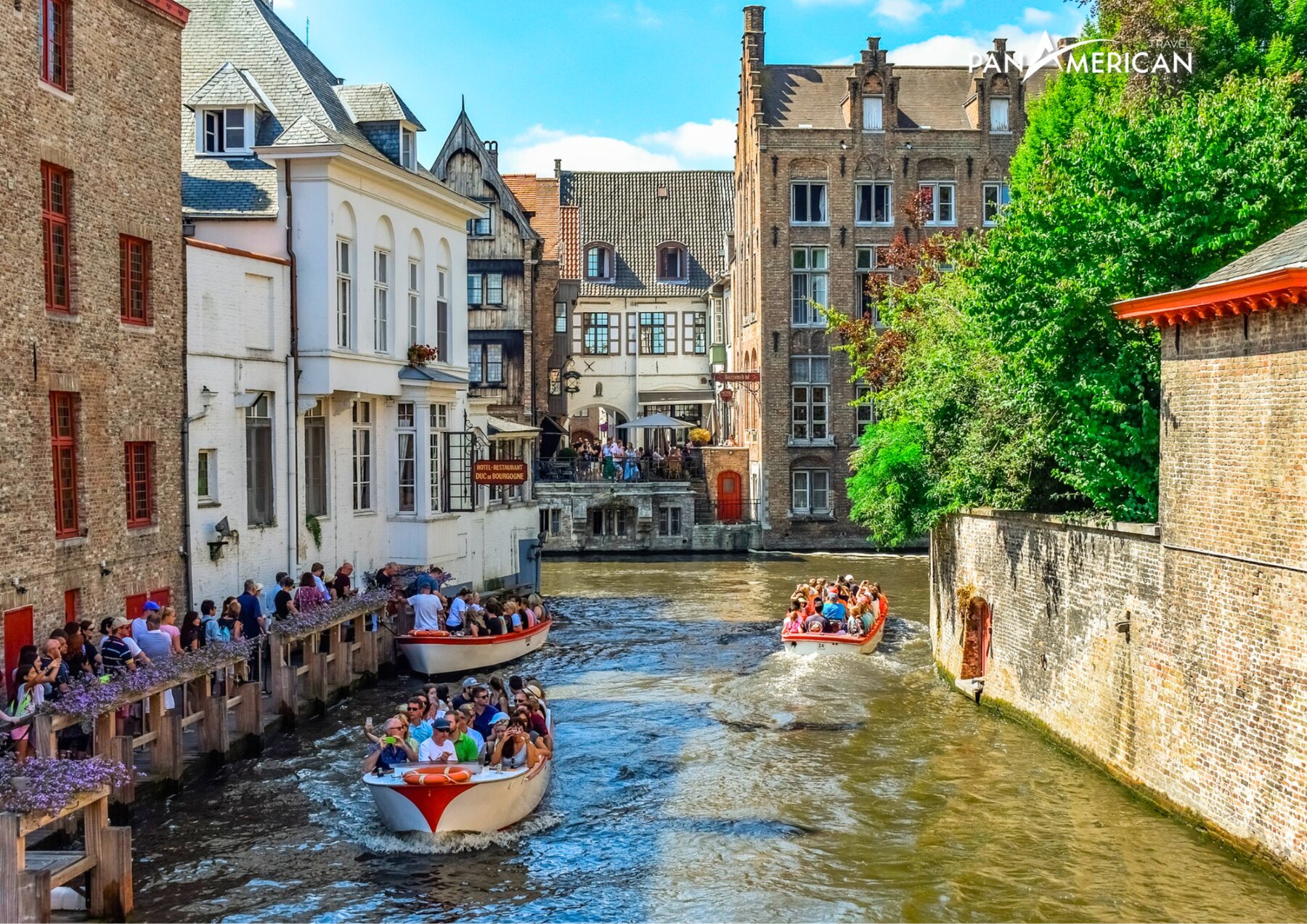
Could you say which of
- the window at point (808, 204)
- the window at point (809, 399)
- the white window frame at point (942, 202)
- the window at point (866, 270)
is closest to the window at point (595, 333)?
the window at point (809, 399)

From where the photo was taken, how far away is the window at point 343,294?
87.9 feet

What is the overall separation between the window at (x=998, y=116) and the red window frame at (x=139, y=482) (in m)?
37.0

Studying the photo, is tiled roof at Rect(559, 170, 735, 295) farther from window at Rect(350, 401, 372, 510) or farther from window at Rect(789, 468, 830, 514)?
window at Rect(350, 401, 372, 510)

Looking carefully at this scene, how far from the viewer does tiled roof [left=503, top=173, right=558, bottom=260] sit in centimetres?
5909

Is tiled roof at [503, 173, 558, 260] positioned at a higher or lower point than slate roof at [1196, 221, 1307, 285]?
higher

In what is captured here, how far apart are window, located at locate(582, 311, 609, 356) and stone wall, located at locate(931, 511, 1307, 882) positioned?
39795 mm

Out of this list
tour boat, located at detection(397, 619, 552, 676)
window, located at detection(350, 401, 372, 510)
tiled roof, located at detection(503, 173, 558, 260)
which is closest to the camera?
tour boat, located at detection(397, 619, 552, 676)

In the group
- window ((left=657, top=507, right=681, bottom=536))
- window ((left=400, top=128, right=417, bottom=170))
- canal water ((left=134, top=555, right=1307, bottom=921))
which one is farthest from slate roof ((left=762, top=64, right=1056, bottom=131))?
canal water ((left=134, top=555, right=1307, bottom=921))

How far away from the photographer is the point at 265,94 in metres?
28.3

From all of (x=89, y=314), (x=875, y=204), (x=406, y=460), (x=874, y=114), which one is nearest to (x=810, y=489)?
(x=875, y=204)

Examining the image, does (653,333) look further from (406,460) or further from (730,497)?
(406,460)

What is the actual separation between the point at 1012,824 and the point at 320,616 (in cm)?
1093

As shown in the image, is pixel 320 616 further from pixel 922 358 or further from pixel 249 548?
pixel 922 358

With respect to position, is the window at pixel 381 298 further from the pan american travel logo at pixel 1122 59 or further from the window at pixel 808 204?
the window at pixel 808 204
